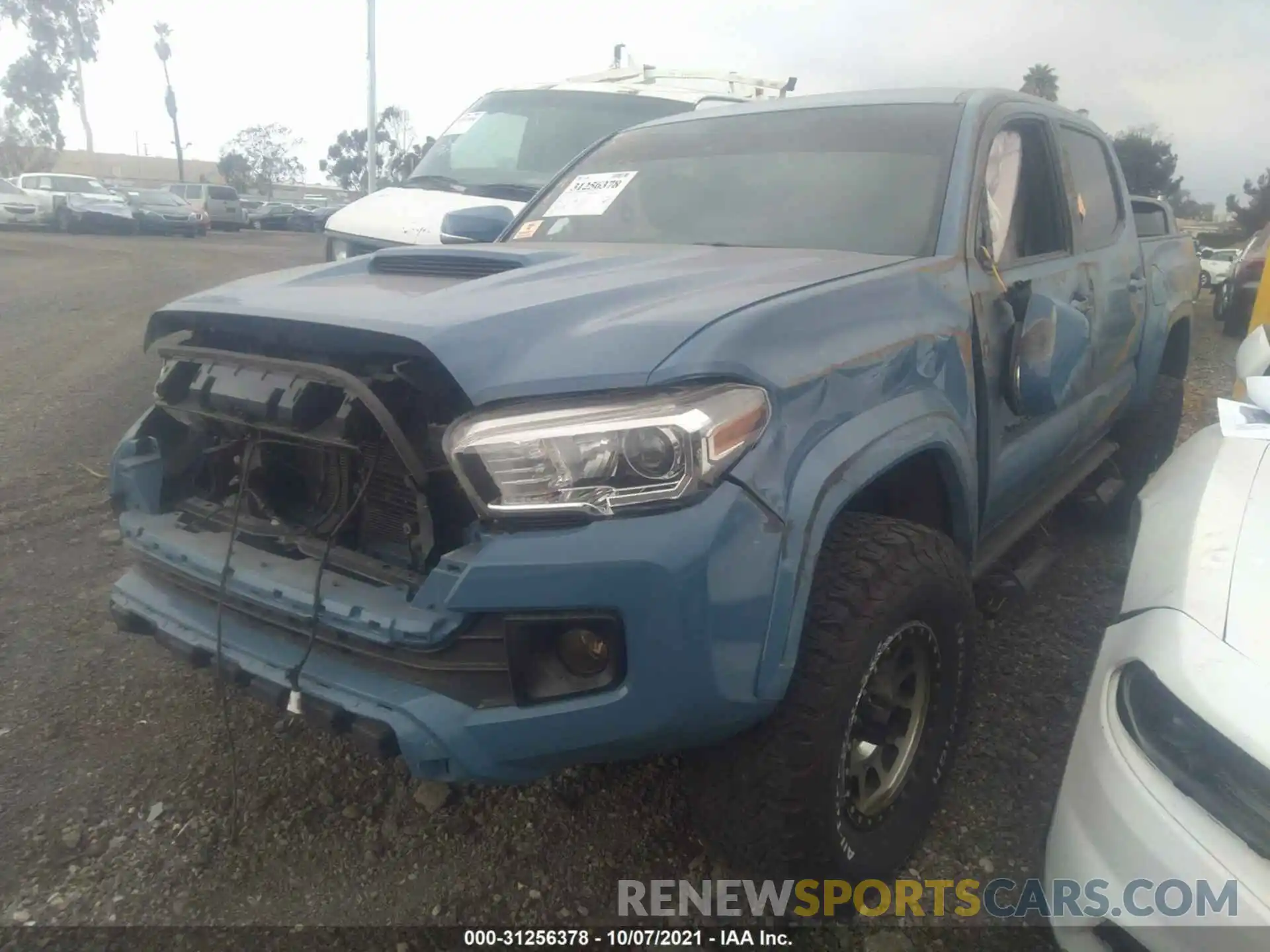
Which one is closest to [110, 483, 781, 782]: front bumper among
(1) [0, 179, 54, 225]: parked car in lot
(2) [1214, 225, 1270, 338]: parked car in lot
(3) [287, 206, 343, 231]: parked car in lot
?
(2) [1214, 225, 1270, 338]: parked car in lot

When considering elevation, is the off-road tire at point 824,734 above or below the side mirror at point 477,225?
below

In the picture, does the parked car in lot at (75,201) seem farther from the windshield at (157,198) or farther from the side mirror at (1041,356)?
the side mirror at (1041,356)

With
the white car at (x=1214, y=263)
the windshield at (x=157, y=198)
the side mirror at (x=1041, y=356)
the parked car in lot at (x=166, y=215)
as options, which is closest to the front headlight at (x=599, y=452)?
the side mirror at (x=1041, y=356)

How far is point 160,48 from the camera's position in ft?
169

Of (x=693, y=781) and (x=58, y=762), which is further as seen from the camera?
(x=58, y=762)

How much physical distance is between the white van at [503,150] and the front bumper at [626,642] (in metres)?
3.90

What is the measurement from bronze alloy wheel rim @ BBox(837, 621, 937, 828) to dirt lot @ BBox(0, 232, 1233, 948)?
0.88 feet

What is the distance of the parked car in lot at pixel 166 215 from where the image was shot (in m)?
24.0

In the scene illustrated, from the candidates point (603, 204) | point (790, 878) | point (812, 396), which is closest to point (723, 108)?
point (603, 204)

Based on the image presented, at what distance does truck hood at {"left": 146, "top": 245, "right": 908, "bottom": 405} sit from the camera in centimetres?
170

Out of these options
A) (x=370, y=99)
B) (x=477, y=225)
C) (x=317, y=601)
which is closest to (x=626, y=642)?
(x=317, y=601)

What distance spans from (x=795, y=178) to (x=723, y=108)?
2.37 feet

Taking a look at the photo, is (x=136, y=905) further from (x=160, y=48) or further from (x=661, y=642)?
(x=160, y=48)

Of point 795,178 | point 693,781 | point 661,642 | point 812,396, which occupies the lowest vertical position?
point 693,781
